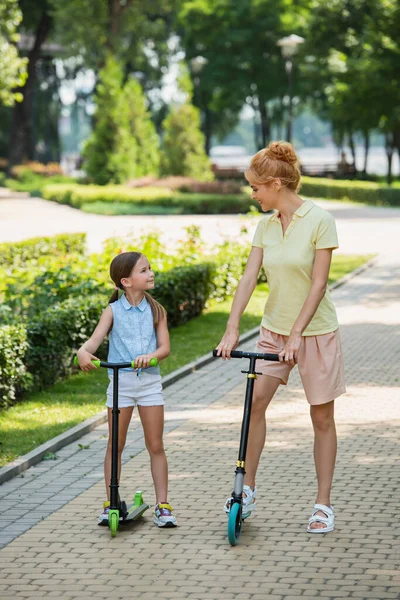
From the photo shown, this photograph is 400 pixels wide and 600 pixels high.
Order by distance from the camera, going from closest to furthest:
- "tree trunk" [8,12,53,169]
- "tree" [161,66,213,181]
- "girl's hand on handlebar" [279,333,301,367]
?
"girl's hand on handlebar" [279,333,301,367] → "tree" [161,66,213,181] → "tree trunk" [8,12,53,169]

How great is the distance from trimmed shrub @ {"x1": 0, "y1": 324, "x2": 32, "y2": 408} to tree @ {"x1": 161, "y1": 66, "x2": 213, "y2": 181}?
108ft

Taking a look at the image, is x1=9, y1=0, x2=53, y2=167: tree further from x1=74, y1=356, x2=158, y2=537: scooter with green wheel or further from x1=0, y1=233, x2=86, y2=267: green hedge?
x1=74, y1=356, x2=158, y2=537: scooter with green wheel

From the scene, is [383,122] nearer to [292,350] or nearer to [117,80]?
[117,80]

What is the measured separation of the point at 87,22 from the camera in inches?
1978

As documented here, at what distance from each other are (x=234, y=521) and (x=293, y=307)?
40.4 inches

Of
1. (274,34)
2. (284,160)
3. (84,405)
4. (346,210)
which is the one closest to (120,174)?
(346,210)

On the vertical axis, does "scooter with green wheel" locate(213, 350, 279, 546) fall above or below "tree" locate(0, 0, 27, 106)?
below

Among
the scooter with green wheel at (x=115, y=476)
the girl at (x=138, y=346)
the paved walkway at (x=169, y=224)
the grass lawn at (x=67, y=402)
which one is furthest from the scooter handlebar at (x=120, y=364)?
the paved walkway at (x=169, y=224)

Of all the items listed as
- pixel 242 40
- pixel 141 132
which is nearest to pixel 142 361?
pixel 141 132

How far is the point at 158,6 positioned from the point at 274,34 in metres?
9.52

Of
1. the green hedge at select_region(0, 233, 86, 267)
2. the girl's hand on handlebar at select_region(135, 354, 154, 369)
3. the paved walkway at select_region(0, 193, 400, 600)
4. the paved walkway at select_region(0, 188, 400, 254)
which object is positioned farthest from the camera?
the paved walkway at select_region(0, 188, 400, 254)

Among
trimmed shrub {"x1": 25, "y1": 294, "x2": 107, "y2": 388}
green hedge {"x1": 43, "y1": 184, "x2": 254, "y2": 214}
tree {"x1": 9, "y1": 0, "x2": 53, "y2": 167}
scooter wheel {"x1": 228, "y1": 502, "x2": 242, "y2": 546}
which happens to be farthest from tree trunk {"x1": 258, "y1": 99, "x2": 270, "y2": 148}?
scooter wheel {"x1": 228, "y1": 502, "x2": 242, "y2": 546}

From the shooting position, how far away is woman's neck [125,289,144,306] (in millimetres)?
5443

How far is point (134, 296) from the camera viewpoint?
5449mm
